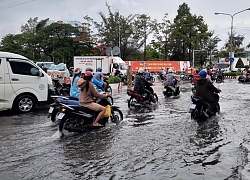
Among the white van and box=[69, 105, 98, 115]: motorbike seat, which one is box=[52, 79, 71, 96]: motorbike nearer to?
the white van

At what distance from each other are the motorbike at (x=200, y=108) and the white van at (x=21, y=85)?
5133 millimetres

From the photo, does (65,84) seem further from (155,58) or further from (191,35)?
(155,58)

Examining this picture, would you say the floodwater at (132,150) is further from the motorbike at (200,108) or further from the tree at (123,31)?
the tree at (123,31)

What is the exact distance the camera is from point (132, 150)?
20.0 ft

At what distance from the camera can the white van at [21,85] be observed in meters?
10.1

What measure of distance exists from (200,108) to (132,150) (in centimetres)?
369

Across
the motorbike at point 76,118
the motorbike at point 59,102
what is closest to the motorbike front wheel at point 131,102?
the motorbike at point 59,102

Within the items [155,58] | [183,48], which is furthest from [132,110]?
[155,58]

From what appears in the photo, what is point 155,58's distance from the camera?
6706 centimetres

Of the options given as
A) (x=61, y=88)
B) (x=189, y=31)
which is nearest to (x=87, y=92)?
(x=61, y=88)

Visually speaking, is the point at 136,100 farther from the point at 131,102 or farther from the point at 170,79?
the point at 170,79

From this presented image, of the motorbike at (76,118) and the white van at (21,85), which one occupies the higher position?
the white van at (21,85)

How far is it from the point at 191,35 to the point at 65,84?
140 feet

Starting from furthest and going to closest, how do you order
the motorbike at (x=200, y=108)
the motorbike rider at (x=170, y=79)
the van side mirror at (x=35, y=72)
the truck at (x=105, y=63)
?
the truck at (x=105, y=63), the motorbike rider at (x=170, y=79), the van side mirror at (x=35, y=72), the motorbike at (x=200, y=108)
